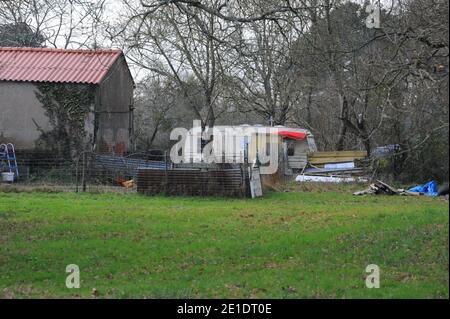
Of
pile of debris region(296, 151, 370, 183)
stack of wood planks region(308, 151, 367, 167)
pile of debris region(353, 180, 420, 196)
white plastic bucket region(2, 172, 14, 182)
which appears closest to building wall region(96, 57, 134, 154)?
white plastic bucket region(2, 172, 14, 182)

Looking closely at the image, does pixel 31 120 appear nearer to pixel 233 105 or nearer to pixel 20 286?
pixel 233 105

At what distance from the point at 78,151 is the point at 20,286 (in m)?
19.2

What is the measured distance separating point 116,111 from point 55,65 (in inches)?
150

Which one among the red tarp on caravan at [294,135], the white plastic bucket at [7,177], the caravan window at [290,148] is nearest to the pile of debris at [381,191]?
the red tarp on caravan at [294,135]

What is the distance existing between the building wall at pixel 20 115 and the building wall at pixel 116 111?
2538 mm

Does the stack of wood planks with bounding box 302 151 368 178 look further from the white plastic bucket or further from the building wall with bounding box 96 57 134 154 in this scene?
the white plastic bucket

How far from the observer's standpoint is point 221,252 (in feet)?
36.1

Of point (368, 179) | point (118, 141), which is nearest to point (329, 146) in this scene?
point (368, 179)

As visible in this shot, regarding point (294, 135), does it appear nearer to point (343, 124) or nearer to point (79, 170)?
point (343, 124)

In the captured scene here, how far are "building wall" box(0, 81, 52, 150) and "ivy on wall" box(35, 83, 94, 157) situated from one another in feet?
0.94

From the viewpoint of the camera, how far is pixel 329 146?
1447 inches

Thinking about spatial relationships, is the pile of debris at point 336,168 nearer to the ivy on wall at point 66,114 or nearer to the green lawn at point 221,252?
the ivy on wall at point 66,114

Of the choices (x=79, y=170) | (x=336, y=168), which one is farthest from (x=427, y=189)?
(x=79, y=170)

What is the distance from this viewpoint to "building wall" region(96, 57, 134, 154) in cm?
2892
